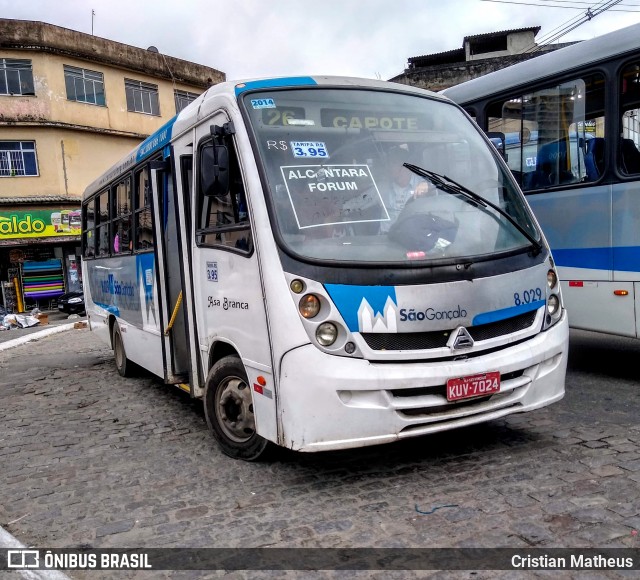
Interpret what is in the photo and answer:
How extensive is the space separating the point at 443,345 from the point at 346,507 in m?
1.14

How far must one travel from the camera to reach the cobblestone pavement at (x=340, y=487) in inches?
131

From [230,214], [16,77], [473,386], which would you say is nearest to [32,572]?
[230,214]

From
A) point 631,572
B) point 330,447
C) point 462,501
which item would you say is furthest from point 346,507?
point 631,572

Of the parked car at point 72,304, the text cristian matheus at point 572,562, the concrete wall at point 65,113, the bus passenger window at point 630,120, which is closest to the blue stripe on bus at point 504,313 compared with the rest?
the text cristian matheus at point 572,562

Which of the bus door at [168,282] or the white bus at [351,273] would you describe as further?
the bus door at [168,282]

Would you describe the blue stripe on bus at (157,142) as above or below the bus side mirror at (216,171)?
above

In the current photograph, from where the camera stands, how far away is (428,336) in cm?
381

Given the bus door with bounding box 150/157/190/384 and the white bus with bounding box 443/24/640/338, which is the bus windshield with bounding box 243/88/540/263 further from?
the bus door with bounding box 150/157/190/384

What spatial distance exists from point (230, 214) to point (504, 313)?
2.00m

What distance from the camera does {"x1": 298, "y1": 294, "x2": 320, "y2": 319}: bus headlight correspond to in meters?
3.68

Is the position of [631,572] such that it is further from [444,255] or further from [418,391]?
[444,255]

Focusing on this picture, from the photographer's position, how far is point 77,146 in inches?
955

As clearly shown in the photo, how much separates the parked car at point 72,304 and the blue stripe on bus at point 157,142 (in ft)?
55.3

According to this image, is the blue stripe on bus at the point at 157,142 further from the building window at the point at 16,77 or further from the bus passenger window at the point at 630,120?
the building window at the point at 16,77
